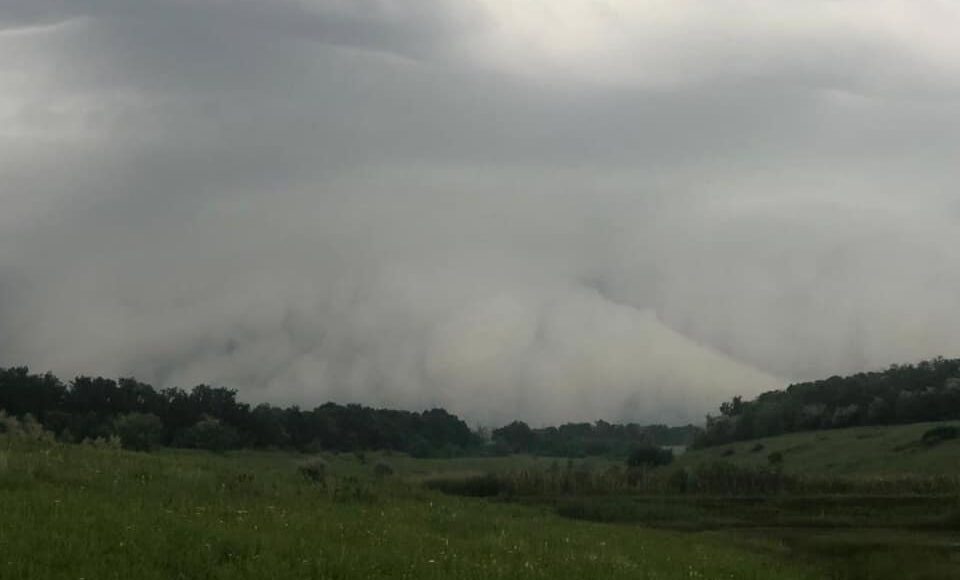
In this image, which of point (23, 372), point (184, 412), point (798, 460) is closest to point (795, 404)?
point (798, 460)

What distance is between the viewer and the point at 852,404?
503 feet

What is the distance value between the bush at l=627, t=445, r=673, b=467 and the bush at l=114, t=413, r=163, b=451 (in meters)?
59.4

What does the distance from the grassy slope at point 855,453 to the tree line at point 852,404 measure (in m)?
9.93

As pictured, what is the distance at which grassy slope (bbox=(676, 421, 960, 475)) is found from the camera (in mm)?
94663

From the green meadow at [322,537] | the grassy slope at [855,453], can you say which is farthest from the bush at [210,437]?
the green meadow at [322,537]

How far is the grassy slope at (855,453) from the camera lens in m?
94.7

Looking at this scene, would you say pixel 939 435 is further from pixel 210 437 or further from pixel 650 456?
pixel 210 437

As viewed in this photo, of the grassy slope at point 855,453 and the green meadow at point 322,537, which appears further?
the grassy slope at point 855,453

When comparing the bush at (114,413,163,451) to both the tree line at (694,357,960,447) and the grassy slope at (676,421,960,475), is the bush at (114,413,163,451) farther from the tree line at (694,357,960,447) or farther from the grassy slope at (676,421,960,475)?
the tree line at (694,357,960,447)

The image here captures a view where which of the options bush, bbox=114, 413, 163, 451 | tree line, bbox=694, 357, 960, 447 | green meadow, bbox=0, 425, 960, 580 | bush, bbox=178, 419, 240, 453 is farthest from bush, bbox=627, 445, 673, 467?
green meadow, bbox=0, 425, 960, 580

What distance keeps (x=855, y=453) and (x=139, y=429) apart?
8500 cm

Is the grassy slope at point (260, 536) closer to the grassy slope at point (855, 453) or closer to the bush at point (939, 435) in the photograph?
the grassy slope at point (855, 453)

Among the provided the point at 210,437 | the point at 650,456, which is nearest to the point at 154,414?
A: the point at 210,437

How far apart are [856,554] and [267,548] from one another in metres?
27.7
